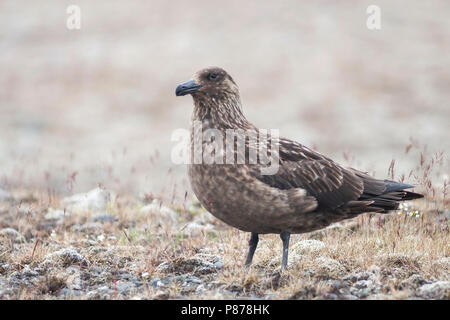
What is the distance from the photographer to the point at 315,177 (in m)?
5.63

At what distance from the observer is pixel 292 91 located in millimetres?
21703

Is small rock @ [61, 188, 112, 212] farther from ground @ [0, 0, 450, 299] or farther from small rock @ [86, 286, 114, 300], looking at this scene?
small rock @ [86, 286, 114, 300]

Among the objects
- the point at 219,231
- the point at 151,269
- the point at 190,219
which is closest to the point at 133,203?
the point at 190,219

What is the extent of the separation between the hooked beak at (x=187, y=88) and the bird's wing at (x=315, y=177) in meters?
0.87

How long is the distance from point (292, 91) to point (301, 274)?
16.8m

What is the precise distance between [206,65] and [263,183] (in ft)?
61.7

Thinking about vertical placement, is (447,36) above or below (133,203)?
above

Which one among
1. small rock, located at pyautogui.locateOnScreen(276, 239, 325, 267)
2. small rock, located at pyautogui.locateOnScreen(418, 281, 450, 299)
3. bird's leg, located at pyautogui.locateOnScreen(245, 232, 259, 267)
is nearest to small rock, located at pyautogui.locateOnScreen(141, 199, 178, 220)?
small rock, located at pyautogui.locateOnScreen(276, 239, 325, 267)

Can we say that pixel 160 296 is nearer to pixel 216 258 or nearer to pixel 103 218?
pixel 216 258

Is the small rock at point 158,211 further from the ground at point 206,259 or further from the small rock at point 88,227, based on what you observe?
the small rock at point 88,227

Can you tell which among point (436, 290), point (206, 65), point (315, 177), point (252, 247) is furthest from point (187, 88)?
point (206, 65)

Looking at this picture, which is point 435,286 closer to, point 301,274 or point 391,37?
point 301,274

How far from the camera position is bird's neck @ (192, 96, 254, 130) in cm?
562

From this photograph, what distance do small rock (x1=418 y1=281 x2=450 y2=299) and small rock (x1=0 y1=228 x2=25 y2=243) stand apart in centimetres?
407
